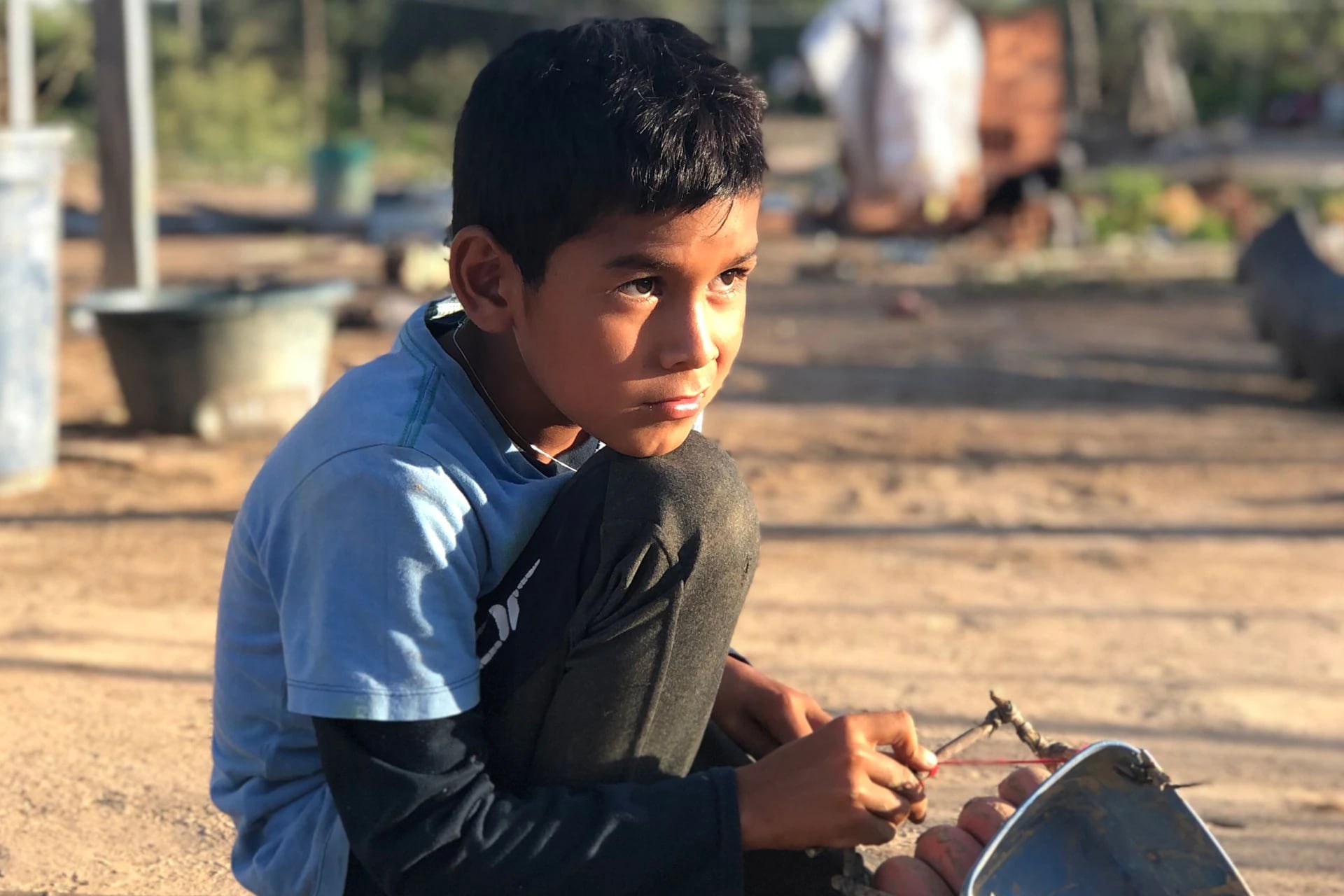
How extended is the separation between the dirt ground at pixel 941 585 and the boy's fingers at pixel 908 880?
1.83 ft

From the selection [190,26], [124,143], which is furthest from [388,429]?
[190,26]

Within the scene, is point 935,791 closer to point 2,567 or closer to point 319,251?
point 2,567

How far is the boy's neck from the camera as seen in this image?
6.02 ft

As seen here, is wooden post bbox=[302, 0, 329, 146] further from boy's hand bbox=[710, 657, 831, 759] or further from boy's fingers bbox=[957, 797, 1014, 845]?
boy's fingers bbox=[957, 797, 1014, 845]

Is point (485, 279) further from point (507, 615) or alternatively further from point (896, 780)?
point (896, 780)

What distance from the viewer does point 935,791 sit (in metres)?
2.81

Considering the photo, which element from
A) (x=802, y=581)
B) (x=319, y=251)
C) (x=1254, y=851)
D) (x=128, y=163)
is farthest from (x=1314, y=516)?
(x=319, y=251)

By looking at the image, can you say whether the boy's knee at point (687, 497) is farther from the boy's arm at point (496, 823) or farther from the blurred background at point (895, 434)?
the blurred background at point (895, 434)

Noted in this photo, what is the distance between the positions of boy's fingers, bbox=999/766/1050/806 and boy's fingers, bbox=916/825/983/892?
0.11 meters

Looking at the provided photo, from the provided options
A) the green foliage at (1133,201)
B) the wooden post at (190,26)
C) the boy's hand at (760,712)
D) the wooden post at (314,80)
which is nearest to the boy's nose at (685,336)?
the boy's hand at (760,712)

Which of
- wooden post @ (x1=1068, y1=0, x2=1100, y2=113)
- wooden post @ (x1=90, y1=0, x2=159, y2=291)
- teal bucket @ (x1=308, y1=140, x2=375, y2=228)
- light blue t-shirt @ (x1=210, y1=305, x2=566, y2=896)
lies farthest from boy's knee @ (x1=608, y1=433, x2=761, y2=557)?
wooden post @ (x1=1068, y1=0, x2=1100, y2=113)

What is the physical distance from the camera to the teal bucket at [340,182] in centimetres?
1608

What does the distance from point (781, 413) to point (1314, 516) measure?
2.29m

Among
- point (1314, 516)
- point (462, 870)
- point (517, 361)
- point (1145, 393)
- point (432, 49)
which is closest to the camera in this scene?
point (462, 870)
